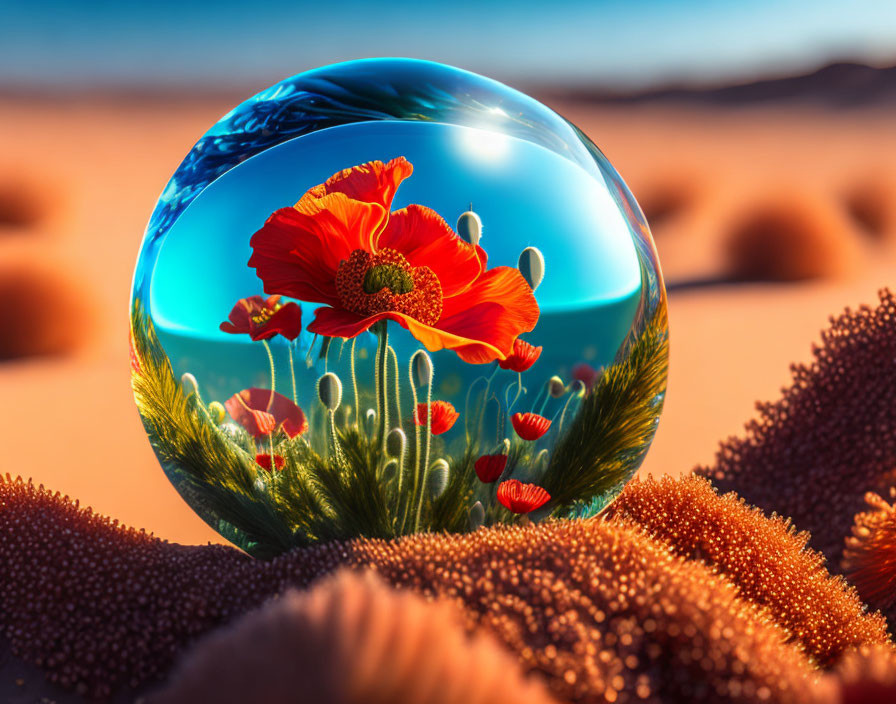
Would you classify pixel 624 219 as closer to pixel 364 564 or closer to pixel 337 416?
pixel 337 416

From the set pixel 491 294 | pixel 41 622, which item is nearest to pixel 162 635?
pixel 41 622

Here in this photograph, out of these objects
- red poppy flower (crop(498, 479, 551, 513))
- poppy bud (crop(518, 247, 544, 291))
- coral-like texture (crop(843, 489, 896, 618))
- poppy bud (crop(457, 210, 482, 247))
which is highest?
poppy bud (crop(457, 210, 482, 247))

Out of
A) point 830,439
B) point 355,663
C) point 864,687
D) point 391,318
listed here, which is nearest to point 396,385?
point 391,318

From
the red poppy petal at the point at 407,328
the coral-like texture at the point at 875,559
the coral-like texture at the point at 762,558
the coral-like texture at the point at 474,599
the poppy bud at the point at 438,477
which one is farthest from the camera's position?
the coral-like texture at the point at 875,559

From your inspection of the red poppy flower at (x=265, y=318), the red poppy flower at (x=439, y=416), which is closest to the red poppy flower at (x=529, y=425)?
the red poppy flower at (x=439, y=416)

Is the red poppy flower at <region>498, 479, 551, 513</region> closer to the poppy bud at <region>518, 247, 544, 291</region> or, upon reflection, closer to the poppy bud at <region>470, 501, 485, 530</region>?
the poppy bud at <region>470, 501, 485, 530</region>

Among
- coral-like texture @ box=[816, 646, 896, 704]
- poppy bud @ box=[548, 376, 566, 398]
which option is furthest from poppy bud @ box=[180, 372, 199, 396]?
coral-like texture @ box=[816, 646, 896, 704]

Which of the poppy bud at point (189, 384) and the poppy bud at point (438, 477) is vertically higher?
the poppy bud at point (189, 384)

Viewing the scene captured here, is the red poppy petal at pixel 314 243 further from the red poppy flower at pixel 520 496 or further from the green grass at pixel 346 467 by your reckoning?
the red poppy flower at pixel 520 496
